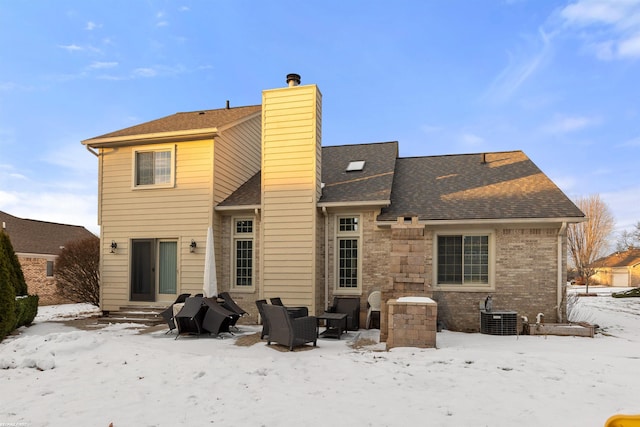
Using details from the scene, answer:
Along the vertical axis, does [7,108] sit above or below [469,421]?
above

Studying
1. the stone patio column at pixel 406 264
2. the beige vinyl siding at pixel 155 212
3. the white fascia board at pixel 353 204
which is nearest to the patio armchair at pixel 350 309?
the stone patio column at pixel 406 264

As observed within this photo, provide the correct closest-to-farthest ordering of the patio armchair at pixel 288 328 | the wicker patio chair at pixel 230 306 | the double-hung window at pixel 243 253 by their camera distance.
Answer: the patio armchair at pixel 288 328, the wicker patio chair at pixel 230 306, the double-hung window at pixel 243 253

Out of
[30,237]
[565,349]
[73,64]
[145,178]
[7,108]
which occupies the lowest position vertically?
[565,349]

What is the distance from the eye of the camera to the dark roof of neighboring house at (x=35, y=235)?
66.9 ft

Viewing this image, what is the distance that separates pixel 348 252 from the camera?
36.4ft

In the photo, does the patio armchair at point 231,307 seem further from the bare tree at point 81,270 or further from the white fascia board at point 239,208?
the bare tree at point 81,270

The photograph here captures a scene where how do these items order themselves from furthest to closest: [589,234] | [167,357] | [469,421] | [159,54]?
[589,234]
[159,54]
[167,357]
[469,421]

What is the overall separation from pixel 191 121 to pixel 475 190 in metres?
9.40

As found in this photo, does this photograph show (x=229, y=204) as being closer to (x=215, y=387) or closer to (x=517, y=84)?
(x=215, y=387)

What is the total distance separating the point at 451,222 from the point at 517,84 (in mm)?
6983

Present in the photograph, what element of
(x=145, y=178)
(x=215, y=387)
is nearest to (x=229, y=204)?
(x=145, y=178)

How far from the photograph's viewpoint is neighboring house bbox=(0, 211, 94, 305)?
19.7m

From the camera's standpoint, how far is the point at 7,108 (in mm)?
14508

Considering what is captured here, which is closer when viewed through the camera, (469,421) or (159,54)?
(469,421)
